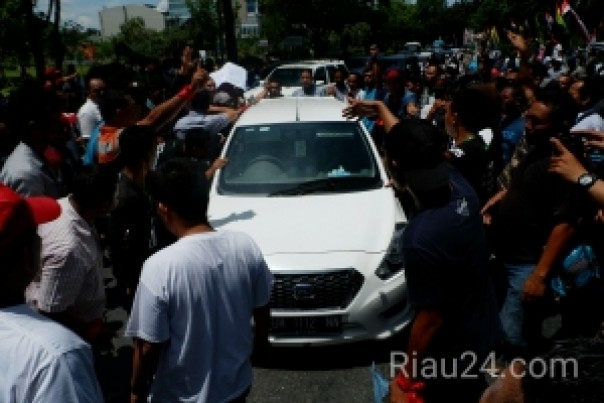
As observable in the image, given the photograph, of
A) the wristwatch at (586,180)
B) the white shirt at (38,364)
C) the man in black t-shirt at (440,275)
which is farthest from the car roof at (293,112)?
the white shirt at (38,364)

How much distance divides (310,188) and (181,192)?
9.18 feet

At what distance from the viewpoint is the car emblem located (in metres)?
4.05

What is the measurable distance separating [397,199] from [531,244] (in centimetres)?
179

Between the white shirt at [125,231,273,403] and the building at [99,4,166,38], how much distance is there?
101m

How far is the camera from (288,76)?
16.7 m

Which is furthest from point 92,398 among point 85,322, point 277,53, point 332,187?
point 277,53

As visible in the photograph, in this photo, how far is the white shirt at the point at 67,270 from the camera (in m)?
2.65

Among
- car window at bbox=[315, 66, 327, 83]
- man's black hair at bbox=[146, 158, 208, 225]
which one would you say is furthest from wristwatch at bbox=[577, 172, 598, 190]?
car window at bbox=[315, 66, 327, 83]

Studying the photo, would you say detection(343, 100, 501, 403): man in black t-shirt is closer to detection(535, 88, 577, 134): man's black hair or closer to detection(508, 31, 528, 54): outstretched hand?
detection(535, 88, 577, 134): man's black hair

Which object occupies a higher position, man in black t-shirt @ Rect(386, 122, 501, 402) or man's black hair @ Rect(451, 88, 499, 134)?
man's black hair @ Rect(451, 88, 499, 134)

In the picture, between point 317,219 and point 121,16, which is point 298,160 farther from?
point 121,16

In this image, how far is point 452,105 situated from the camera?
13.3ft

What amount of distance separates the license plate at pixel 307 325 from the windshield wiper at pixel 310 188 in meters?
1.25

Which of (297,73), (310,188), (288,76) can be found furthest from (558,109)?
(288,76)
